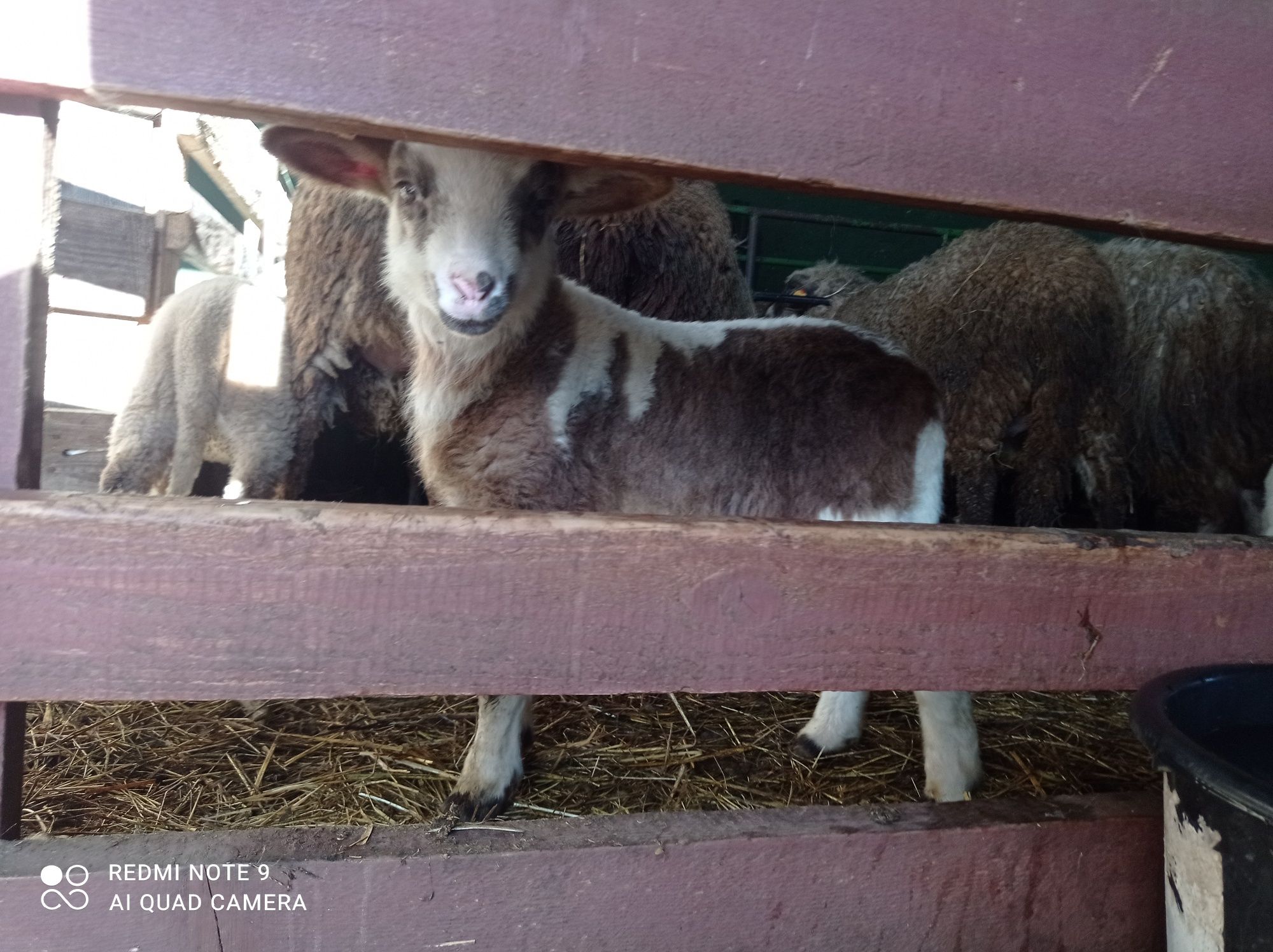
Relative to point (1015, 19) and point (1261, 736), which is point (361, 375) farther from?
point (1261, 736)

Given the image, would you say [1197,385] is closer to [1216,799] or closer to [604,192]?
[604,192]

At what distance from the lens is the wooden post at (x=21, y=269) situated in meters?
1.28

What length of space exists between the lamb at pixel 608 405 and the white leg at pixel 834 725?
15.2 inches

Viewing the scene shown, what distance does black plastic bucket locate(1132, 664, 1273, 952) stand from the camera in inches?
46.7

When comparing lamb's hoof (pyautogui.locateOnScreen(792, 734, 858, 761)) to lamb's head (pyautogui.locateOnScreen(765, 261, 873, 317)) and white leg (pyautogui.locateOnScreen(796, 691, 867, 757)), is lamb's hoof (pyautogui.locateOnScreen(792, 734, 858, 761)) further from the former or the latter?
lamb's head (pyautogui.locateOnScreen(765, 261, 873, 317))

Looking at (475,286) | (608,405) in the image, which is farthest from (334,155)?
(608,405)

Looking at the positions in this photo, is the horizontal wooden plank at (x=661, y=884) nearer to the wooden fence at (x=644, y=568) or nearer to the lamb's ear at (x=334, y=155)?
the wooden fence at (x=644, y=568)

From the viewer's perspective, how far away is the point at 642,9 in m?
1.28

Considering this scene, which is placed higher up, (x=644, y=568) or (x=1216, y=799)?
(x=644, y=568)

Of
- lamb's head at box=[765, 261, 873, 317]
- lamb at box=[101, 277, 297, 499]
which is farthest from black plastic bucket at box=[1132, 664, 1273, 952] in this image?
lamb's head at box=[765, 261, 873, 317]

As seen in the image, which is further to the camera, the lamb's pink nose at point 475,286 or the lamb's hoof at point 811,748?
the lamb's hoof at point 811,748

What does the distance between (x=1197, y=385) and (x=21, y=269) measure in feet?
17.2

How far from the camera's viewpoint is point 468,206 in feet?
7.33

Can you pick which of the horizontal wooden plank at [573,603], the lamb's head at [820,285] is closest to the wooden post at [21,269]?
the horizontal wooden plank at [573,603]
